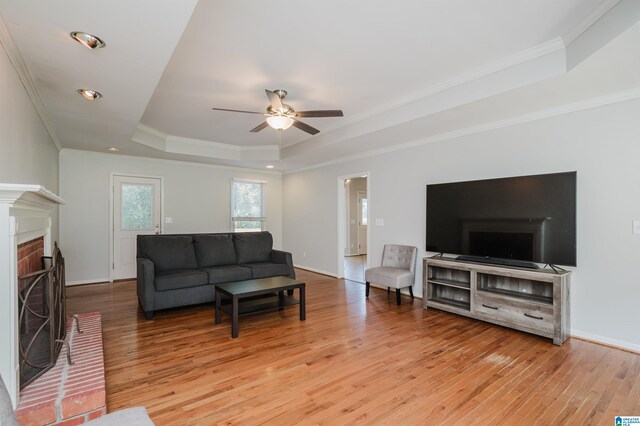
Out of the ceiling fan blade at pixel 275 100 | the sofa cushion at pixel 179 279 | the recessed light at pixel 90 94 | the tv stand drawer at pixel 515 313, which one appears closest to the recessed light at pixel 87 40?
the recessed light at pixel 90 94

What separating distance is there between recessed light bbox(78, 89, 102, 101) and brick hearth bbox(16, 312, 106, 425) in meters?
2.29

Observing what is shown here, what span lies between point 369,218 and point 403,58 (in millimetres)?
3167

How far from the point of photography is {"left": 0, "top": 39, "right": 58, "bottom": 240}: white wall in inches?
81.8

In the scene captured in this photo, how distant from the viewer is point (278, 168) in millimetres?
7441

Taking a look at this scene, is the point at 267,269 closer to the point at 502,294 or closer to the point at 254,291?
the point at 254,291

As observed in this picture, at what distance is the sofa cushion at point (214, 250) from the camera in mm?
4606

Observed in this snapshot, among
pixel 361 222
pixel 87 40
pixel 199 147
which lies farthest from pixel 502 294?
pixel 361 222

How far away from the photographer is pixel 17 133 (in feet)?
8.09

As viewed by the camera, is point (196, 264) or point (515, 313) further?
point (196, 264)

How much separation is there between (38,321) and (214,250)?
2.54 metres

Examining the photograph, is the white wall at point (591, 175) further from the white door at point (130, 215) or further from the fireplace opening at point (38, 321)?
the white door at point (130, 215)

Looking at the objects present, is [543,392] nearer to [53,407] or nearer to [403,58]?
[403,58]

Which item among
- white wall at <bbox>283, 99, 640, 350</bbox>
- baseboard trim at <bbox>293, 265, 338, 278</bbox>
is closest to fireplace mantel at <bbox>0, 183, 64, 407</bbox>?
Answer: white wall at <bbox>283, 99, 640, 350</bbox>

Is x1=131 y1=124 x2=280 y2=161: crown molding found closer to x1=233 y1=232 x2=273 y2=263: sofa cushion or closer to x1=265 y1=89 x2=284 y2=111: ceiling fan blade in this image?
x1=233 y1=232 x2=273 y2=263: sofa cushion
